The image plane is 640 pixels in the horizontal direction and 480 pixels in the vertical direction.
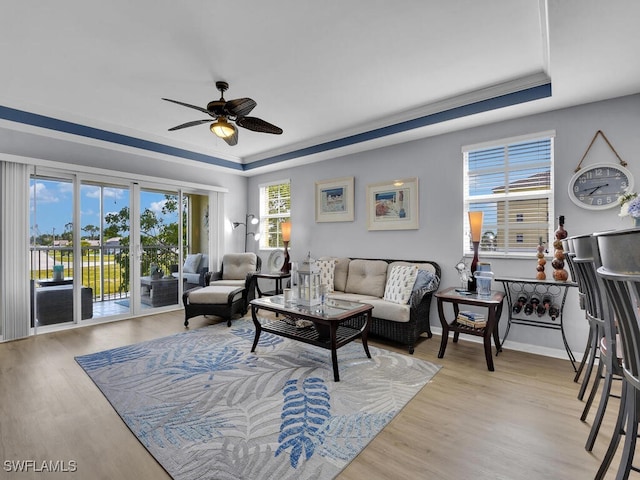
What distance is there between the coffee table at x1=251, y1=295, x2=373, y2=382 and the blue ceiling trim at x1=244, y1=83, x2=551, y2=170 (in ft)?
7.52

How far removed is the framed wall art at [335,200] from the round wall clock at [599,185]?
2.68m

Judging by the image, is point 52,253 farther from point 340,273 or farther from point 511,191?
point 511,191

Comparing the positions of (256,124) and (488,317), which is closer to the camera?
(488,317)

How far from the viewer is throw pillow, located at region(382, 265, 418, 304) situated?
11.1 ft

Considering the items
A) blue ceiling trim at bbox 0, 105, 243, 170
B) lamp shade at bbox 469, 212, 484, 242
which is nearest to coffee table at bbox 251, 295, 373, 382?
lamp shade at bbox 469, 212, 484, 242

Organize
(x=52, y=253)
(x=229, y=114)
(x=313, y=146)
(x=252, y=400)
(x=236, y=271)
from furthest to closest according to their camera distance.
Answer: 1. (x=236, y=271)
2. (x=313, y=146)
3. (x=52, y=253)
4. (x=229, y=114)
5. (x=252, y=400)

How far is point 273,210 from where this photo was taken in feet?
19.6

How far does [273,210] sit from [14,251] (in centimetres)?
368

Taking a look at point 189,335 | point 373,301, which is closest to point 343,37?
point 373,301

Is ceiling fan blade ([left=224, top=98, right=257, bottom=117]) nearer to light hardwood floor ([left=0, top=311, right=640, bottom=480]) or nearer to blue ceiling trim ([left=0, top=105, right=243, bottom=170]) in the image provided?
light hardwood floor ([left=0, top=311, right=640, bottom=480])

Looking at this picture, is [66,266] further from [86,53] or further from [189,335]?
[86,53]

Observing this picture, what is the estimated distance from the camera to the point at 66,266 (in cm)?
410

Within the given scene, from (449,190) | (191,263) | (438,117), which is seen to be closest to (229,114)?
(438,117)

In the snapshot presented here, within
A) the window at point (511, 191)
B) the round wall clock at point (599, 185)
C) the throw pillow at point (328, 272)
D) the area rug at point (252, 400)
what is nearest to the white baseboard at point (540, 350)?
the window at point (511, 191)
